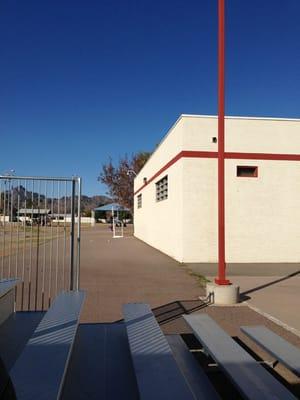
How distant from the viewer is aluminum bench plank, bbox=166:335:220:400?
3.45 metres

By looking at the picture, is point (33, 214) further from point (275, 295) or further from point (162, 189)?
point (162, 189)

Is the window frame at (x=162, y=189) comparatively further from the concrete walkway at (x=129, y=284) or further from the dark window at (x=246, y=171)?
the concrete walkway at (x=129, y=284)

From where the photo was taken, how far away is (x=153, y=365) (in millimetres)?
3201

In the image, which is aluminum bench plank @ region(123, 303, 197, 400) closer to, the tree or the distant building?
the distant building

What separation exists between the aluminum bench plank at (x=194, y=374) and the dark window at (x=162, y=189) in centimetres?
1534

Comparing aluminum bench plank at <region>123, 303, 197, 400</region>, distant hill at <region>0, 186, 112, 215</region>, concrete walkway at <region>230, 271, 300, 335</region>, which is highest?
distant hill at <region>0, 186, 112, 215</region>

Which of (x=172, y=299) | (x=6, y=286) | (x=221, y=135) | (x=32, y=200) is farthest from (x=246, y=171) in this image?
(x=6, y=286)

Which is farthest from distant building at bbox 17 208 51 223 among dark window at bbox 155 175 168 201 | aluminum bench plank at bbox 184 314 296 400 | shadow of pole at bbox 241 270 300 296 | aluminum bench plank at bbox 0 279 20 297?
dark window at bbox 155 175 168 201

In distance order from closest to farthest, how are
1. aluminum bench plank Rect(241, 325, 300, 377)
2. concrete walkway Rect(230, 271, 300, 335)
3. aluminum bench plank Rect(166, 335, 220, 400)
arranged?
aluminum bench plank Rect(166, 335, 220, 400)
aluminum bench plank Rect(241, 325, 300, 377)
concrete walkway Rect(230, 271, 300, 335)

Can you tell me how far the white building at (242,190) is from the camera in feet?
53.0

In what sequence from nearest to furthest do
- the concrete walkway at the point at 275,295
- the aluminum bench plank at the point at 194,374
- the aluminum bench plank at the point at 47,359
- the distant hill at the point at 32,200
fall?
the aluminum bench plank at the point at 47,359 → the aluminum bench plank at the point at 194,374 → the distant hill at the point at 32,200 → the concrete walkway at the point at 275,295

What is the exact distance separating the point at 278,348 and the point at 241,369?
978 mm

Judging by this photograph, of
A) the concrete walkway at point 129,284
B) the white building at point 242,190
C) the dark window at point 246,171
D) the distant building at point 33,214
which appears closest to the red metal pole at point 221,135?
the concrete walkway at point 129,284

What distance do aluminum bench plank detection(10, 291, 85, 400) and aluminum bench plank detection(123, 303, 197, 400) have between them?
517mm
